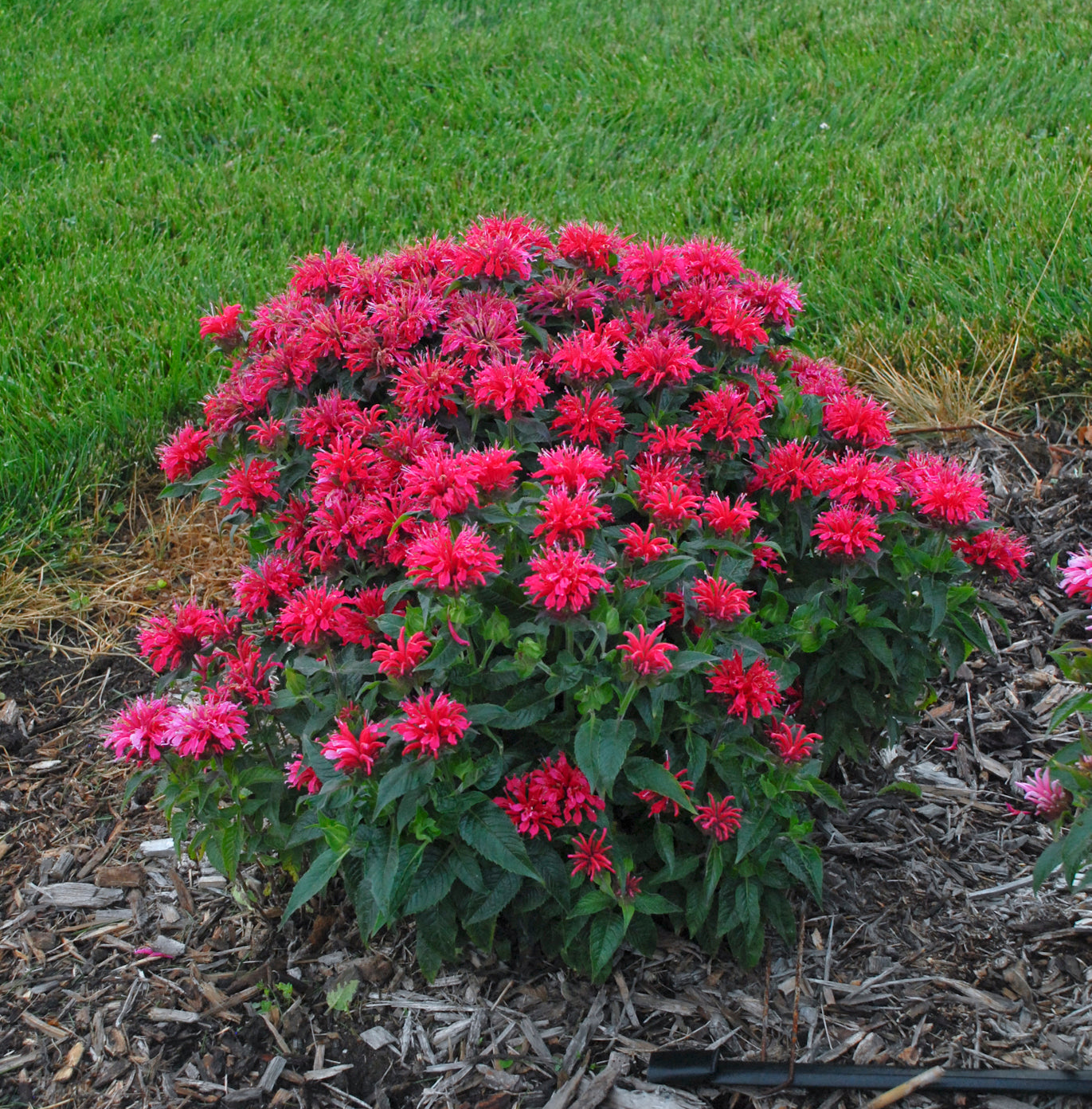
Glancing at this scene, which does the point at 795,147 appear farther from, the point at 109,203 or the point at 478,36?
the point at 109,203

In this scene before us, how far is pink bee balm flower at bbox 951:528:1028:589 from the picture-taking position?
7.17ft

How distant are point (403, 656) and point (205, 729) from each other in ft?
1.41

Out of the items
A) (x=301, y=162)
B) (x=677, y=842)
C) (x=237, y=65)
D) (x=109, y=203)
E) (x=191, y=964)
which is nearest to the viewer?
(x=677, y=842)

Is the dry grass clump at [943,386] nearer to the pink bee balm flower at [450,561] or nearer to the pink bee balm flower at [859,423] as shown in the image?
the pink bee balm flower at [859,423]

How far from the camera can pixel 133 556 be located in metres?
3.59

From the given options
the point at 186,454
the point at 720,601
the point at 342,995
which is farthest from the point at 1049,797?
the point at 186,454

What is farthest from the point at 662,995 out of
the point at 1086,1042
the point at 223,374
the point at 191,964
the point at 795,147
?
the point at 795,147

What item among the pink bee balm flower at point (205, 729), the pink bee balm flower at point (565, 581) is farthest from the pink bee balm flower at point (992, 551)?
the pink bee balm flower at point (205, 729)

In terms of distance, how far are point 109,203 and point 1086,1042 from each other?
16.4ft

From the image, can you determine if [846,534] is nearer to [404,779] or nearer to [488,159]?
[404,779]

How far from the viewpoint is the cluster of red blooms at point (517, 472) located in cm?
184

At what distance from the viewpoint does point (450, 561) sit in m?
1.71

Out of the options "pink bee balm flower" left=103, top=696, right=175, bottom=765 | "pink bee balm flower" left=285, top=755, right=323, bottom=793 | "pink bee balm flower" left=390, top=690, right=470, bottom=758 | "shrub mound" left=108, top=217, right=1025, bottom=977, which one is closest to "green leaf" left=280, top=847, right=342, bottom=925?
"shrub mound" left=108, top=217, right=1025, bottom=977

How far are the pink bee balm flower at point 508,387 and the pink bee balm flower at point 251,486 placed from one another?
0.48 metres
